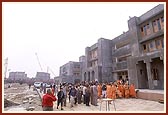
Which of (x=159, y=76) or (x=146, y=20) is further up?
(x=146, y=20)

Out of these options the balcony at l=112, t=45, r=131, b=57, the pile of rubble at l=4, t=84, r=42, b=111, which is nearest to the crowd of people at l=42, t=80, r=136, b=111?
the pile of rubble at l=4, t=84, r=42, b=111

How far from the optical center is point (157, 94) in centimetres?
1227

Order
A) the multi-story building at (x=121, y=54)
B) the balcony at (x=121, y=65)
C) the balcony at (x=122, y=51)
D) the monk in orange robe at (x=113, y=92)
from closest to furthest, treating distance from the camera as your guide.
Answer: the monk in orange robe at (x=113, y=92) → the balcony at (x=121, y=65) → the multi-story building at (x=121, y=54) → the balcony at (x=122, y=51)

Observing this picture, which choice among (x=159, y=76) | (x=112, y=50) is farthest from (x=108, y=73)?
(x=159, y=76)

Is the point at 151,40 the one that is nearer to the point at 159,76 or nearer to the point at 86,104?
the point at 159,76

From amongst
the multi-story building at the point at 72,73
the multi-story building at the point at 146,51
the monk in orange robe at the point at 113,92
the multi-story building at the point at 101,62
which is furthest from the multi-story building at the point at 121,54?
the multi-story building at the point at 72,73

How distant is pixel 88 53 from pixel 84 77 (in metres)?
5.12

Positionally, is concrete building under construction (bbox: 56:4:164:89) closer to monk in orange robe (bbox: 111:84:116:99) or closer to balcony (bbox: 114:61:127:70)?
balcony (bbox: 114:61:127:70)

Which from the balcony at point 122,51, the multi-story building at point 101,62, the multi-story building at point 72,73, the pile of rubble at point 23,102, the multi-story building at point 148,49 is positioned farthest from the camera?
the multi-story building at point 72,73

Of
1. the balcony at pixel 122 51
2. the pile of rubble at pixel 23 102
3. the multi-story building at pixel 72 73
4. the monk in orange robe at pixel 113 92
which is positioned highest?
the balcony at pixel 122 51

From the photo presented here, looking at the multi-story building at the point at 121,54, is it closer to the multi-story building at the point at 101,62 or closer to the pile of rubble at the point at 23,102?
the multi-story building at the point at 101,62

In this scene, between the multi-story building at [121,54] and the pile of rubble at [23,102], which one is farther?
the multi-story building at [121,54]

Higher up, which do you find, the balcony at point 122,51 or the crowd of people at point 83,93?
the balcony at point 122,51

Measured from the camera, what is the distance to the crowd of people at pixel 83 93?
674 centimetres
